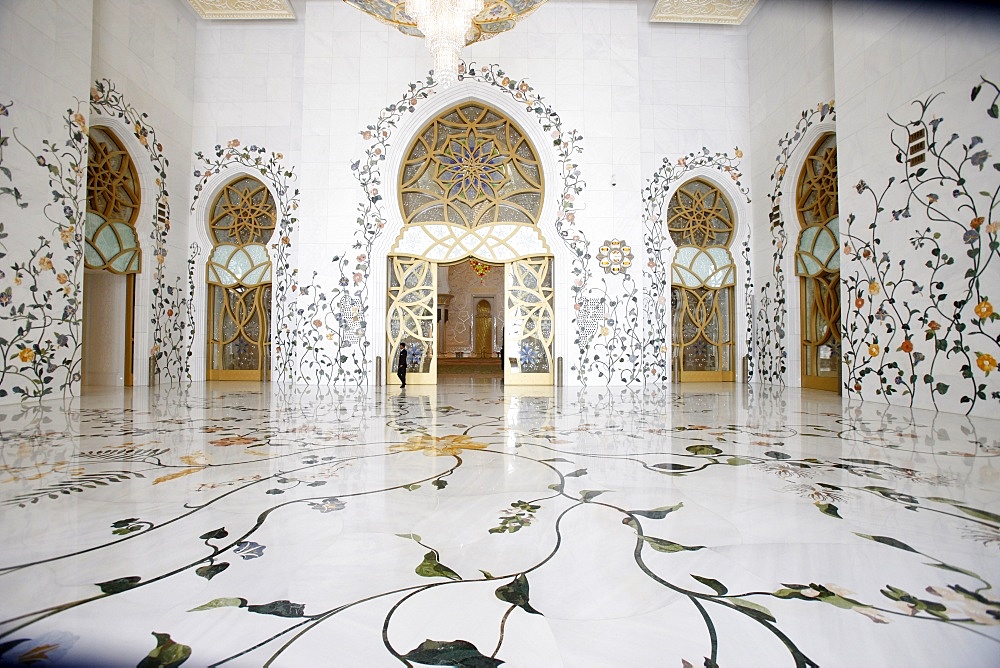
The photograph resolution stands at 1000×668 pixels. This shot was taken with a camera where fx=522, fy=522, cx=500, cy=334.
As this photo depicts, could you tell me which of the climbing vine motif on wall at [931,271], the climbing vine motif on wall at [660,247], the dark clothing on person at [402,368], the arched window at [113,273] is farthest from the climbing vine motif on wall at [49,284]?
the climbing vine motif on wall at [931,271]

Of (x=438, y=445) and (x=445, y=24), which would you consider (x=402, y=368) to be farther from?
(x=438, y=445)

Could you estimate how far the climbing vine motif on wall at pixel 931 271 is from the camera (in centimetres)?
361

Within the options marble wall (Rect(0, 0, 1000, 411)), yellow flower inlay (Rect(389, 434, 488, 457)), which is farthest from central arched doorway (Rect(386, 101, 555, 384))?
yellow flower inlay (Rect(389, 434, 488, 457))

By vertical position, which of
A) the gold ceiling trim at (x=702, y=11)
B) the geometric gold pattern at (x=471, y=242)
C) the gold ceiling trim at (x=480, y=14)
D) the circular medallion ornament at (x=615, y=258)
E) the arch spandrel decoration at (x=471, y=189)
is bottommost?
the circular medallion ornament at (x=615, y=258)

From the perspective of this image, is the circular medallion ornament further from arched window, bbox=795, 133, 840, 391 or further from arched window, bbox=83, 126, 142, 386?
arched window, bbox=83, 126, 142, 386

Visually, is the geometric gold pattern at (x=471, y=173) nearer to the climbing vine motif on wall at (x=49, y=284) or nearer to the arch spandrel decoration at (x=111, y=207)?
the arch spandrel decoration at (x=111, y=207)

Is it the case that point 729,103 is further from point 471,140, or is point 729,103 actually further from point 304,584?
point 304,584

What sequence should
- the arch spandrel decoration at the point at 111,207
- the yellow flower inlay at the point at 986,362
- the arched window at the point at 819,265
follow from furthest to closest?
the arch spandrel decoration at the point at 111,207
the arched window at the point at 819,265
the yellow flower inlay at the point at 986,362

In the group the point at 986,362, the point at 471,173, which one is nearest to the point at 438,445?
the point at 986,362

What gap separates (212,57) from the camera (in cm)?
746

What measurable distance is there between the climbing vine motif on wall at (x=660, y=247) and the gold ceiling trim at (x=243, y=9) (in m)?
5.56

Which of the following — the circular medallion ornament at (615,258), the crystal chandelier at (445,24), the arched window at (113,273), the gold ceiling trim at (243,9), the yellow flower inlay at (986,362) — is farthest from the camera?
the gold ceiling trim at (243,9)

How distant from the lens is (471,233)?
23.3 ft

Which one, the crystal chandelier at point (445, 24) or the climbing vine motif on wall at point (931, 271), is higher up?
the crystal chandelier at point (445, 24)
